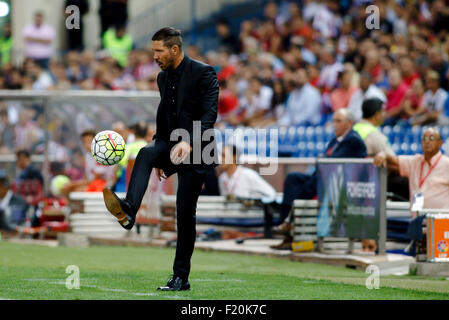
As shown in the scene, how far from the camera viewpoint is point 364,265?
1178 centimetres

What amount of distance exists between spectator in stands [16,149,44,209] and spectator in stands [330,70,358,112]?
19.5 feet

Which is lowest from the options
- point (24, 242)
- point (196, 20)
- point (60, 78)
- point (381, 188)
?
point (24, 242)

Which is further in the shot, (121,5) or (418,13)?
(121,5)

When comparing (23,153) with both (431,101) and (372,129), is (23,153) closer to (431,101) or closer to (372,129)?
(372,129)

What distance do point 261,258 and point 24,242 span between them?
470 cm

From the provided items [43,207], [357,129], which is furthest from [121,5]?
[357,129]

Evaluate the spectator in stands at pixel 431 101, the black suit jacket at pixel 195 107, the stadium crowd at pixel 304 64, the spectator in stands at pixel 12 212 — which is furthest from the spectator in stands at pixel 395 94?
the black suit jacket at pixel 195 107

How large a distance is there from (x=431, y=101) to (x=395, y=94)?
1.00 metres

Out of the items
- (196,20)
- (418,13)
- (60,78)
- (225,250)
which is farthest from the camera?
(196,20)

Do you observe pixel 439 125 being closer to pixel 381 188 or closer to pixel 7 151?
pixel 381 188

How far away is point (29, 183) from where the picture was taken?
59.3ft

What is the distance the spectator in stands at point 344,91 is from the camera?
760 inches

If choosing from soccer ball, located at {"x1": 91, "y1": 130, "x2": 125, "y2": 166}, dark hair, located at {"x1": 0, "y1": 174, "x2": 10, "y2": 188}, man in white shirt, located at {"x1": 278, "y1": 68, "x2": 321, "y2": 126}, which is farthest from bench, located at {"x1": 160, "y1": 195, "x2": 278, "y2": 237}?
soccer ball, located at {"x1": 91, "y1": 130, "x2": 125, "y2": 166}

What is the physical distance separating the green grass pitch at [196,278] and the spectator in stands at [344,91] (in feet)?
21.3
